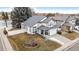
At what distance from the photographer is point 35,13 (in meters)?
2.62

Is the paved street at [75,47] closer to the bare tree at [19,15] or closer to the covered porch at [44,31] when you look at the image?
the covered porch at [44,31]

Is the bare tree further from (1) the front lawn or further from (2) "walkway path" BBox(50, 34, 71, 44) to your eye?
(1) the front lawn

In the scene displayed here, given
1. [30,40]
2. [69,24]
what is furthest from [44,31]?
[69,24]

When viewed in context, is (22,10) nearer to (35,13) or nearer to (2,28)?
(35,13)

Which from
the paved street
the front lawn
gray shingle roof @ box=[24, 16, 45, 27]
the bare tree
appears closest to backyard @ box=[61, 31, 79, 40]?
the front lawn

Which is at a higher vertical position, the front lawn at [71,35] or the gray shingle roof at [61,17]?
the gray shingle roof at [61,17]

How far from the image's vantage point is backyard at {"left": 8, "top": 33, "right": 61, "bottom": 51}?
2600 mm

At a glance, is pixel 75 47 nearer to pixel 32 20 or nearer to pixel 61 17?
pixel 61 17

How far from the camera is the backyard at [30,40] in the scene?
260 cm

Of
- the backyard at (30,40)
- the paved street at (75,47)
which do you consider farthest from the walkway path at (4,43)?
the paved street at (75,47)

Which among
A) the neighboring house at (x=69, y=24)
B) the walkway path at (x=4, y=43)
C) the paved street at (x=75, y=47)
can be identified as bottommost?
the paved street at (x=75, y=47)
